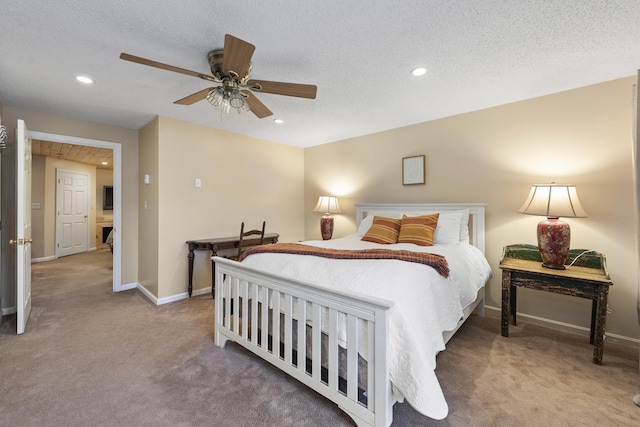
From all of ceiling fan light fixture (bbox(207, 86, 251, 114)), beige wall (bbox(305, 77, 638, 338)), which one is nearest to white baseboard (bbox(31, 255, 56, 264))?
ceiling fan light fixture (bbox(207, 86, 251, 114))

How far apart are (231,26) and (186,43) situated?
38 centimetres

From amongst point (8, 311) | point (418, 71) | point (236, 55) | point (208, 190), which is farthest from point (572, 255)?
point (8, 311)

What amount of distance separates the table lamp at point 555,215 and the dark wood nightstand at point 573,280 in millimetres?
120

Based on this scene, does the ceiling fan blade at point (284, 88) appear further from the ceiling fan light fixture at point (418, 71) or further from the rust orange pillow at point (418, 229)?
the rust orange pillow at point (418, 229)

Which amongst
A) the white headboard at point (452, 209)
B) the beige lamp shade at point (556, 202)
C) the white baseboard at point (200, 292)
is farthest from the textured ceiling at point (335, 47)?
the white baseboard at point (200, 292)

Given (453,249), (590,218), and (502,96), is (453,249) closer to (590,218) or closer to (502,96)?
(590,218)

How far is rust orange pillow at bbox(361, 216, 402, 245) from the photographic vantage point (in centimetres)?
285

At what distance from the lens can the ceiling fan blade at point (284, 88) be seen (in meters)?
1.82

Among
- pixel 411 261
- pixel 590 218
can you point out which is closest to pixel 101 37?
pixel 411 261

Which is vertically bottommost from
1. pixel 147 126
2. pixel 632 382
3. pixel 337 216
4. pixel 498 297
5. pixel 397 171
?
pixel 632 382

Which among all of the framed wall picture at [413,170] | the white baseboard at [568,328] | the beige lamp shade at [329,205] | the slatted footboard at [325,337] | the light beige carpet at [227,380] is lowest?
the light beige carpet at [227,380]

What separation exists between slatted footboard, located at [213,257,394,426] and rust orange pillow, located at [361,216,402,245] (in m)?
1.42

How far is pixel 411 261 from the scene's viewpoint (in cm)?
174

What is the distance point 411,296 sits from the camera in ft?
4.76
